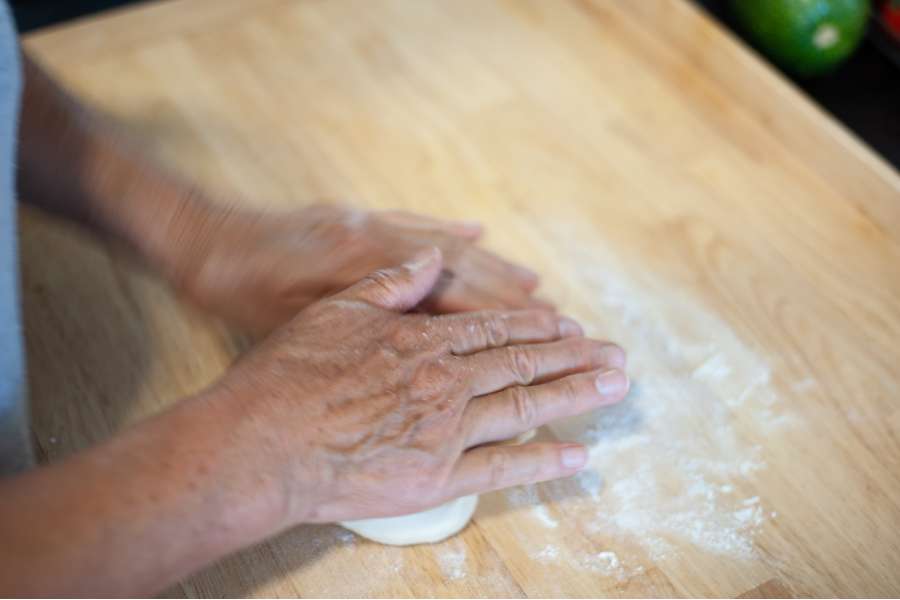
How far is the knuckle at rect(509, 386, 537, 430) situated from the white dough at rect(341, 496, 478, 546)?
0.29 feet

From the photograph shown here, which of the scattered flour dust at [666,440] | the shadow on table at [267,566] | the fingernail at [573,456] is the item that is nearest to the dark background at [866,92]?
the scattered flour dust at [666,440]

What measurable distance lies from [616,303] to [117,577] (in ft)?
2.02

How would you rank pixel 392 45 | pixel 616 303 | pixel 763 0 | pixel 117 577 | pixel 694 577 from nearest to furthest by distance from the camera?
pixel 117 577 → pixel 694 577 → pixel 616 303 → pixel 763 0 → pixel 392 45

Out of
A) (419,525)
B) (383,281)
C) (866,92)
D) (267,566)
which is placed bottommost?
(267,566)

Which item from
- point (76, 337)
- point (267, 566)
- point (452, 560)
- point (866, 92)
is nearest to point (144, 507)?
point (267, 566)

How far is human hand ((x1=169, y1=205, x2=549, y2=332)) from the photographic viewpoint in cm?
97

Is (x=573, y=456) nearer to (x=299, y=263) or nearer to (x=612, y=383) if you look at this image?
(x=612, y=383)

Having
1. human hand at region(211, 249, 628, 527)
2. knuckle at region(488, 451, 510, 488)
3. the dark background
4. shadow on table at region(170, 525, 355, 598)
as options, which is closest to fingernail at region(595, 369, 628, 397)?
human hand at region(211, 249, 628, 527)

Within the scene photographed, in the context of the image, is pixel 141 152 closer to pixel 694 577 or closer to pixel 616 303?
pixel 616 303

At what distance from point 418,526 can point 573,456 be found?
0.16 metres

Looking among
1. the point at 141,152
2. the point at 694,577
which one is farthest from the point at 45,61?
the point at 694,577

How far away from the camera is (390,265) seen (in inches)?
37.9

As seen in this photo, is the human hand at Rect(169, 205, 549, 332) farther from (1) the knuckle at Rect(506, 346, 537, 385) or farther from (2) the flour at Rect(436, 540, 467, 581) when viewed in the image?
(2) the flour at Rect(436, 540, 467, 581)

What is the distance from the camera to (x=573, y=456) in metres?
0.86
